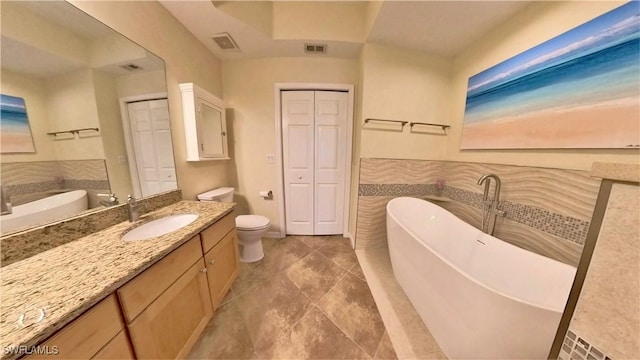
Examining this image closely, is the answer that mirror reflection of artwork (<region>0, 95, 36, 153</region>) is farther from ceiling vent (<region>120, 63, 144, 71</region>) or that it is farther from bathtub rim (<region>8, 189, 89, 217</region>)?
ceiling vent (<region>120, 63, 144, 71</region>)

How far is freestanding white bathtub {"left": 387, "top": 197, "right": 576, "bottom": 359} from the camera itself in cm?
75

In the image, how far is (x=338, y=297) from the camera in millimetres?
1472

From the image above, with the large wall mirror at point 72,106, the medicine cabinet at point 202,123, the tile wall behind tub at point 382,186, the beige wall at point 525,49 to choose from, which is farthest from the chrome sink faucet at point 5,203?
the beige wall at point 525,49

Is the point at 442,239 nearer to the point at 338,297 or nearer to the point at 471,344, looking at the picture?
the point at 471,344

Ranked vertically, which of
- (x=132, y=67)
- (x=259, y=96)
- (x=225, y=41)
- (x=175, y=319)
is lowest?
(x=175, y=319)

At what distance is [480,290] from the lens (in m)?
0.83

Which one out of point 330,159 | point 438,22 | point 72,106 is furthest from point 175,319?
point 438,22

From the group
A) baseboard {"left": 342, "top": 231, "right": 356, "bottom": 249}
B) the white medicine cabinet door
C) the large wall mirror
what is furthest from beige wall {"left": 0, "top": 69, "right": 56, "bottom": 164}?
baseboard {"left": 342, "top": 231, "right": 356, "bottom": 249}

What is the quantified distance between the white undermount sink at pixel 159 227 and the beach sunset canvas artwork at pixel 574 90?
2452mm

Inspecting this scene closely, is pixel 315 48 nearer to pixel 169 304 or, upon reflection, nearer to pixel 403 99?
pixel 403 99

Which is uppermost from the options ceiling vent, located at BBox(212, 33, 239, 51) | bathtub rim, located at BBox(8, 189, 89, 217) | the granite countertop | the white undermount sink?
ceiling vent, located at BBox(212, 33, 239, 51)

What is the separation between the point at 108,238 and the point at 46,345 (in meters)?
0.60

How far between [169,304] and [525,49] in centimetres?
277

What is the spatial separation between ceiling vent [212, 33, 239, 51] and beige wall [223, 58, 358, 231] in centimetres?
23
